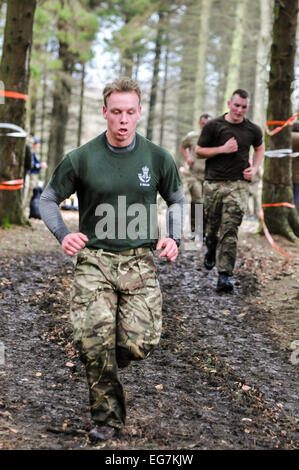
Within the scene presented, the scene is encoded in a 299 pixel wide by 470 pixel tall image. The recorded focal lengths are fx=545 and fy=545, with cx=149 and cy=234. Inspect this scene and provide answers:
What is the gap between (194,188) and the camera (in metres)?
12.5

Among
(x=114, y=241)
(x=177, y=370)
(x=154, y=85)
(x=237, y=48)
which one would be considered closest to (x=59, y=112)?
(x=237, y=48)

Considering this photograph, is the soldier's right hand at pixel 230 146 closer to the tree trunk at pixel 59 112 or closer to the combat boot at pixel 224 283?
the combat boot at pixel 224 283

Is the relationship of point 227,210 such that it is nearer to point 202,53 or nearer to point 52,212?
point 52,212

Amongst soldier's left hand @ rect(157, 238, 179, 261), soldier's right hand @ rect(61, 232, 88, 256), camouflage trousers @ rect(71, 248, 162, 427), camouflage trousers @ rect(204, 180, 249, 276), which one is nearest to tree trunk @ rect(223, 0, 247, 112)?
camouflage trousers @ rect(204, 180, 249, 276)

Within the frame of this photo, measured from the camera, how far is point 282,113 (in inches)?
426

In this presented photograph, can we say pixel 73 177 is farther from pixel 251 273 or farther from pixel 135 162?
pixel 251 273

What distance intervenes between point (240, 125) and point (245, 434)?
16.3ft

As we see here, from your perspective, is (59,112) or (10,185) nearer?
(10,185)

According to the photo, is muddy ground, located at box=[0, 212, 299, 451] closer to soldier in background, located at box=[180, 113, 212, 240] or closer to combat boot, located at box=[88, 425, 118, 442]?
combat boot, located at box=[88, 425, 118, 442]

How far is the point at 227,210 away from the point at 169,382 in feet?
11.6

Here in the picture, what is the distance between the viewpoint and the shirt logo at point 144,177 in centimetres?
358

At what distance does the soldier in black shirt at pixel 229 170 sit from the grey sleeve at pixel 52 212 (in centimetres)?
425

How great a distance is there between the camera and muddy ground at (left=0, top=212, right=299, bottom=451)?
362 cm

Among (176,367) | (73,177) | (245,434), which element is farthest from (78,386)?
(73,177)
